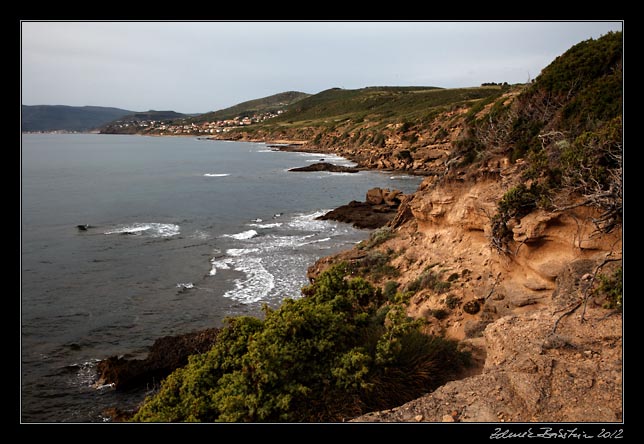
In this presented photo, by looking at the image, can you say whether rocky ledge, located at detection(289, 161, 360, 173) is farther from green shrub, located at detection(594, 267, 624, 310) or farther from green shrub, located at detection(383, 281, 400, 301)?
green shrub, located at detection(594, 267, 624, 310)

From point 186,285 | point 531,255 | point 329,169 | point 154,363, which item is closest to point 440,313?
point 531,255

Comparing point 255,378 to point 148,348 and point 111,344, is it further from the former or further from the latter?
point 111,344

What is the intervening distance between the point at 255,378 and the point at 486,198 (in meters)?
9.43

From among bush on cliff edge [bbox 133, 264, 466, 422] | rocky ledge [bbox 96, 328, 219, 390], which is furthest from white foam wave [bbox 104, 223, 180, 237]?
bush on cliff edge [bbox 133, 264, 466, 422]

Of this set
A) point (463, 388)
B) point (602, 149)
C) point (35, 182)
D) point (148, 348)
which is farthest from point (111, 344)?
point (35, 182)

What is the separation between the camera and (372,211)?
32.0 metres

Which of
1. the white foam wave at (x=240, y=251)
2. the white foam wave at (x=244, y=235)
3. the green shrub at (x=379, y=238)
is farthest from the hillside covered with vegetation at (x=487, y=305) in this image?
the white foam wave at (x=244, y=235)

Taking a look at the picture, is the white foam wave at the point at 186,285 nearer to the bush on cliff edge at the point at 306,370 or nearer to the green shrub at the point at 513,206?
the bush on cliff edge at the point at 306,370

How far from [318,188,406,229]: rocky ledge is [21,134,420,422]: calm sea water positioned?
4.71 feet

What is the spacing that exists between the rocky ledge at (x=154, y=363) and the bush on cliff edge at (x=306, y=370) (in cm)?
465

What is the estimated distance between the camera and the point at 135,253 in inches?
942

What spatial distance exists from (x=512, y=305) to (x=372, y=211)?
72.2 feet

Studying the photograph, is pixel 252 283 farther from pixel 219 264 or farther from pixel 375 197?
pixel 375 197

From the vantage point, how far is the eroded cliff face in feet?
18.0
